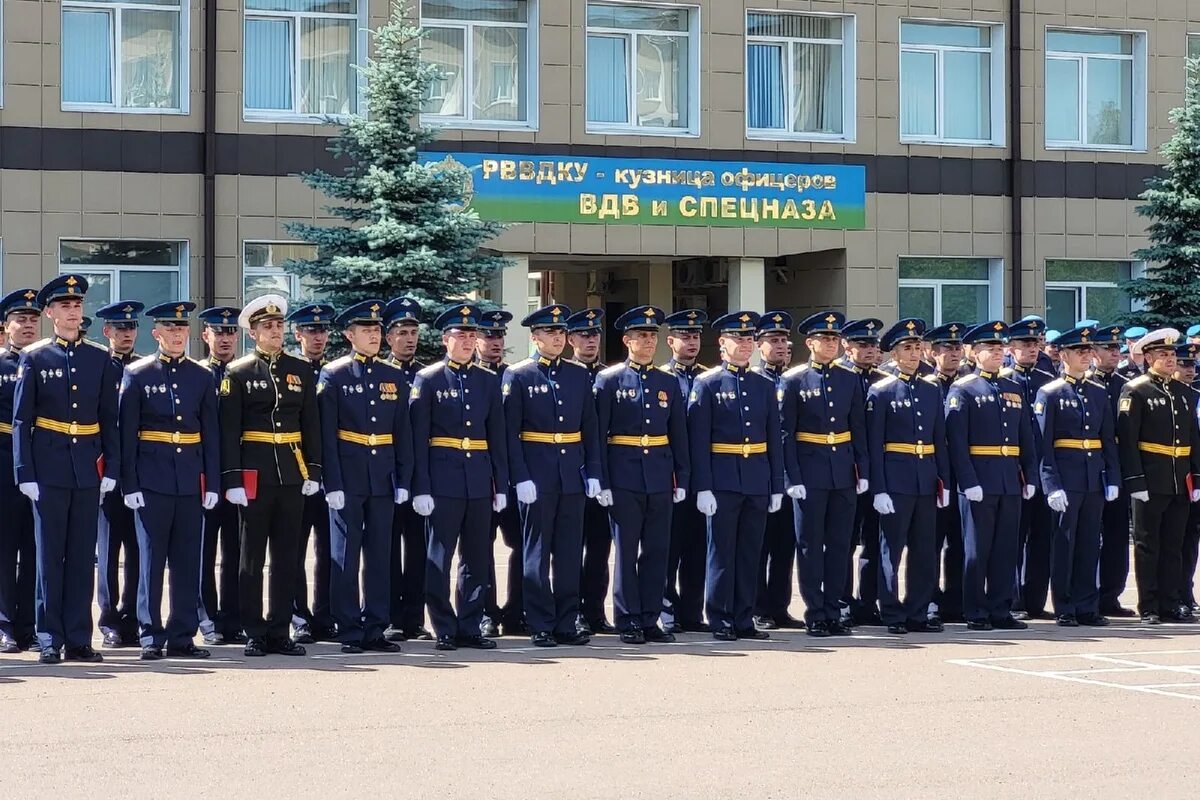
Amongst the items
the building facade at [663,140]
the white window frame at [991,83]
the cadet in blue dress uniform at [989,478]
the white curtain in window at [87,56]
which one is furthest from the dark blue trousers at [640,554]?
the white window frame at [991,83]

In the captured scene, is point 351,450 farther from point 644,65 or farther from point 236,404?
point 644,65

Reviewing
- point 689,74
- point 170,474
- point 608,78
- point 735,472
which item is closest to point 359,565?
point 170,474

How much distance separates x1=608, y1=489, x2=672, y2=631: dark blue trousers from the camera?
11859mm

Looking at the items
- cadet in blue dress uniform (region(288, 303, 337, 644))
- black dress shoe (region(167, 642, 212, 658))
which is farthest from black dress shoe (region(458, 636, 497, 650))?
black dress shoe (region(167, 642, 212, 658))

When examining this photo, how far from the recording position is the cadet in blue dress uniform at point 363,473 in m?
11.2

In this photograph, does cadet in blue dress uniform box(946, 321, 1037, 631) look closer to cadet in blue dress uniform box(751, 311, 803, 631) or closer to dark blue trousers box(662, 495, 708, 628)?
cadet in blue dress uniform box(751, 311, 803, 631)

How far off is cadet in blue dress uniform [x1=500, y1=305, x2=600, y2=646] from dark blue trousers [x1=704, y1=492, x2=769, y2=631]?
0.85 m

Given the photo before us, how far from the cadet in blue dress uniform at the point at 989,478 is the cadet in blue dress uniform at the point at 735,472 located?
1.35m

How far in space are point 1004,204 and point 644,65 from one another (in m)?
5.15

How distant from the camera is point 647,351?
12.2 meters

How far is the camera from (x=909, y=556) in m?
12.4

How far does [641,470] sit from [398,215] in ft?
20.7

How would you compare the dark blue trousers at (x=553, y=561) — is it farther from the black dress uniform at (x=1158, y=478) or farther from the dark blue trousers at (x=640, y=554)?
the black dress uniform at (x=1158, y=478)

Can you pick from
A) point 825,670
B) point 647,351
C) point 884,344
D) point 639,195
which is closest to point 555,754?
point 825,670
